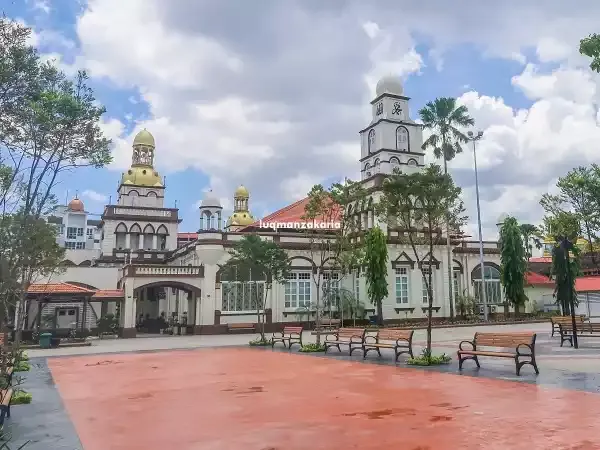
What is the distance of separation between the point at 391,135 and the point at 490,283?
14.0 metres

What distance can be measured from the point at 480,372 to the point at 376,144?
31.6m

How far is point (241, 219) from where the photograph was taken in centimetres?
6028

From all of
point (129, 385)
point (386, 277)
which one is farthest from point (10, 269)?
point (386, 277)

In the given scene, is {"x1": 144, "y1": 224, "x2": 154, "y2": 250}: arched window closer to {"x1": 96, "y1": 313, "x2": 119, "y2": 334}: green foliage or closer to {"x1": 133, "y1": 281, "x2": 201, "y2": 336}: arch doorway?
{"x1": 133, "y1": 281, "x2": 201, "y2": 336}: arch doorway

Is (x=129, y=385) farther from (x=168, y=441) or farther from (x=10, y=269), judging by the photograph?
(x=10, y=269)

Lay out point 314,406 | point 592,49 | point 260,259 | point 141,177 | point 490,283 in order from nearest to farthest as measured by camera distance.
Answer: point 592,49
point 314,406
point 260,259
point 490,283
point 141,177

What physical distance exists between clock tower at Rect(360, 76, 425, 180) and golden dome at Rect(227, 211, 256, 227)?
66.0 feet

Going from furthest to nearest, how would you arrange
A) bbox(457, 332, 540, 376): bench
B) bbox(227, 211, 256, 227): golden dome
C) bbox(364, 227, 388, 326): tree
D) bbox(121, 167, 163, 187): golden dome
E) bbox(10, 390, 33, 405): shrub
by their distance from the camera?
bbox(227, 211, 256, 227): golden dome
bbox(121, 167, 163, 187): golden dome
bbox(364, 227, 388, 326): tree
bbox(457, 332, 540, 376): bench
bbox(10, 390, 33, 405): shrub

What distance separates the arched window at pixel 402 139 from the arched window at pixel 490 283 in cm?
1119

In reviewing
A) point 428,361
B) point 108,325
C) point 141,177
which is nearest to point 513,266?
point 428,361

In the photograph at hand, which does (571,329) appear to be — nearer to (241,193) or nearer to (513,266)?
(513,266)

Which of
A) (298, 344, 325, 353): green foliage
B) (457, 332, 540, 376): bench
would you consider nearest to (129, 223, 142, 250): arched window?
(298, 344, 325, 353): green foliage

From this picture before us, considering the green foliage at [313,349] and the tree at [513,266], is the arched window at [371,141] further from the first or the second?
the green foliage at [313,349]

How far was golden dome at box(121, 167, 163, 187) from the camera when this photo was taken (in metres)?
49.0
